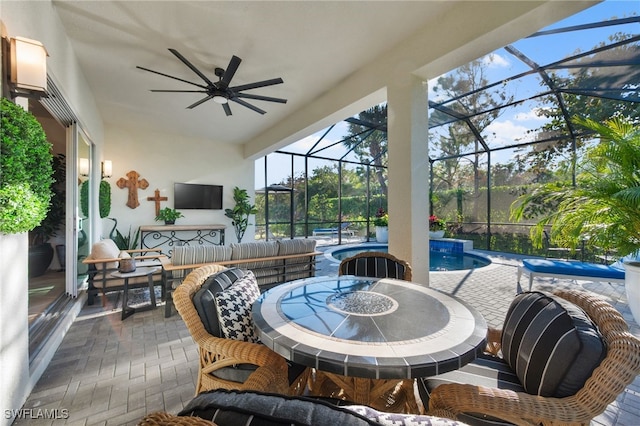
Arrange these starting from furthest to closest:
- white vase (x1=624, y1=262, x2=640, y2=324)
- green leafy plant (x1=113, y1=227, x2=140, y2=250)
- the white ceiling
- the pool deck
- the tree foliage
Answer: the tree foliage → green leafy plant (x1=113, y1=227, x2=140, y2=250) → white vase (x1=624, y1=262, x2=640, y2=324) → the white ceiling → the pool deck

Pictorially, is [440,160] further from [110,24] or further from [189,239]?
[110,24]

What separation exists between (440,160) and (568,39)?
17.9 feet

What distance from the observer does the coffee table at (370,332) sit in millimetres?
1007

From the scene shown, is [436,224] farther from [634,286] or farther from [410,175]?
[410,175]

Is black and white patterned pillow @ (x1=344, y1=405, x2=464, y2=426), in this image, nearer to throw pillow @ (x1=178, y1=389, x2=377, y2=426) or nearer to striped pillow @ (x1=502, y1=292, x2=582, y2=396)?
throw pillow @ (x1=178, y1=389, x2=377, y2=426)

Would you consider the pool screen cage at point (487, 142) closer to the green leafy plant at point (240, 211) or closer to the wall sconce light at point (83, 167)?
the green leafy plant at point (240, 211)

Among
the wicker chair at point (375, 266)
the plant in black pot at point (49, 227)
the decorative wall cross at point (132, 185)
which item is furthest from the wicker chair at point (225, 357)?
the decorative wall cross at point (132, 185)

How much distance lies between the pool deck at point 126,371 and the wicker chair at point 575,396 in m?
1.14

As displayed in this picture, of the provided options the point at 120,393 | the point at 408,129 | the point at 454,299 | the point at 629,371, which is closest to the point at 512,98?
the point at 408,129

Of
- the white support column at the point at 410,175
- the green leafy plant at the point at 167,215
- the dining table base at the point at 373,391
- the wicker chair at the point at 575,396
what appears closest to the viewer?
the wicker chair at the point at 575,396

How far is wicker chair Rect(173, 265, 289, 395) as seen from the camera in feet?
4.00

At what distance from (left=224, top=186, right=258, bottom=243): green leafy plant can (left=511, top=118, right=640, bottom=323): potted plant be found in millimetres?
6777

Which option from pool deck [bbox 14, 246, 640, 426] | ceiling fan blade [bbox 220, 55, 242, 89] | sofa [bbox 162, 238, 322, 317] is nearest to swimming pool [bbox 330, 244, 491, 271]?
pool deck [bbox 14, 246, 640, 426]

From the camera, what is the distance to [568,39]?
3.91 m
